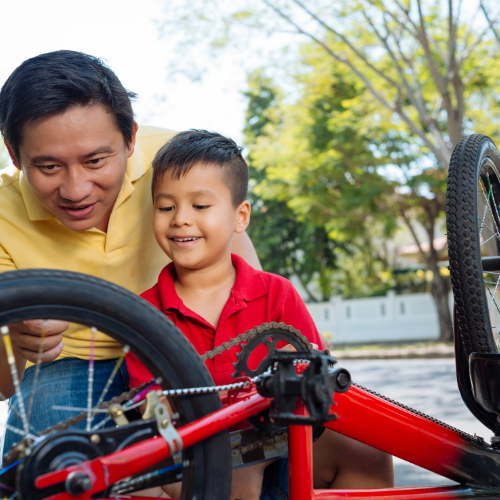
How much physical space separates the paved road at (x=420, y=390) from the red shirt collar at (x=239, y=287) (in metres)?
1.71

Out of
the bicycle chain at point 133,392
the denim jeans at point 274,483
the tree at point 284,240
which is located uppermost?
the tree at point 284,240

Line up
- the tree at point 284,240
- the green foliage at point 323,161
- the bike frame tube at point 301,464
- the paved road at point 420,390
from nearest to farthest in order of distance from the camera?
the bike frame tube at point 301,464 → the paved road at point 420,390 → the green foliage at point 323,161 → the tree at point 284,240

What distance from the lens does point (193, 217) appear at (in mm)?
1799

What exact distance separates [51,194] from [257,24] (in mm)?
7671

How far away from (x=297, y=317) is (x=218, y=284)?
0.30m

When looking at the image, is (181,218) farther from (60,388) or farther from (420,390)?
(420,390)

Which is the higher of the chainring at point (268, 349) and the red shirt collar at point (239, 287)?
the red shirt collar at point (239, 287)

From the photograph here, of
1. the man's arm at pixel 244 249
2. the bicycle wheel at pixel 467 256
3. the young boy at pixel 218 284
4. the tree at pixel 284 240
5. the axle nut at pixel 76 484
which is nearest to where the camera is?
the axle nut at pixel 76 484

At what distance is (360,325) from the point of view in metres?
18.2

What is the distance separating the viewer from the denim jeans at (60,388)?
1868 millimetres

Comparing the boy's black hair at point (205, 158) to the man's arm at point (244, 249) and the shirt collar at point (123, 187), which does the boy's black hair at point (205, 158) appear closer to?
the shirt collar at point (123, 187)

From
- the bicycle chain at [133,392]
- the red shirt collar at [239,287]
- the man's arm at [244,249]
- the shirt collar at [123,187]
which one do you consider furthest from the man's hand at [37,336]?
the man's arm at [244,249]

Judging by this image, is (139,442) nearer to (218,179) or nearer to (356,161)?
(218,179)

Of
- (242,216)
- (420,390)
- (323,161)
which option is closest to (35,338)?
(242,216)
